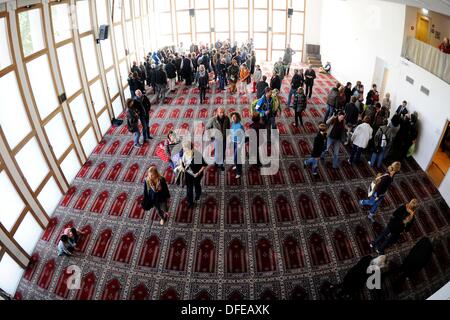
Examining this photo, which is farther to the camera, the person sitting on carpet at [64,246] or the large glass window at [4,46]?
the person sitting on carpet at [64,246]

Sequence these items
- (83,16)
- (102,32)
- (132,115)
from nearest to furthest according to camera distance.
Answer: (132,115)
(83,16)
(102,32)

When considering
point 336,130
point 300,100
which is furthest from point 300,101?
point 336,130

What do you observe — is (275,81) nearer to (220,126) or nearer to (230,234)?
(220,126)

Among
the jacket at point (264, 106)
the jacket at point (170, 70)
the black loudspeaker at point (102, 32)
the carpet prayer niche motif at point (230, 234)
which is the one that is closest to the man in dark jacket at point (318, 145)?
the carpet prayer niche motif at point (230, 234)

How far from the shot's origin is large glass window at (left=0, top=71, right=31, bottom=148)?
4.85 metres

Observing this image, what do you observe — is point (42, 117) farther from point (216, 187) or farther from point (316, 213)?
point (316, 213)

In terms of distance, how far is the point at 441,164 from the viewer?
729 cm

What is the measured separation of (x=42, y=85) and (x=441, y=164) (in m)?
8.94

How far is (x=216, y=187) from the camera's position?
21.6ft

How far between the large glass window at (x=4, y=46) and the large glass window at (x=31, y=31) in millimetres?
402

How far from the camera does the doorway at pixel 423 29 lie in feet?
27.8

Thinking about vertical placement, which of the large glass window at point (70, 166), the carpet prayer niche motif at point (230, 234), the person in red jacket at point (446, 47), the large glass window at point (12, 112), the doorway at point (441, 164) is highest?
the person in red jacket at point (446, 47)

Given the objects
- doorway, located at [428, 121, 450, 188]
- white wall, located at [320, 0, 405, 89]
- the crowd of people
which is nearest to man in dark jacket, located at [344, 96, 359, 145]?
the crowd of people

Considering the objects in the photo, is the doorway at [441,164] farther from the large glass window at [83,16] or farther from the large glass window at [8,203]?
the large glass window at [83,16]
